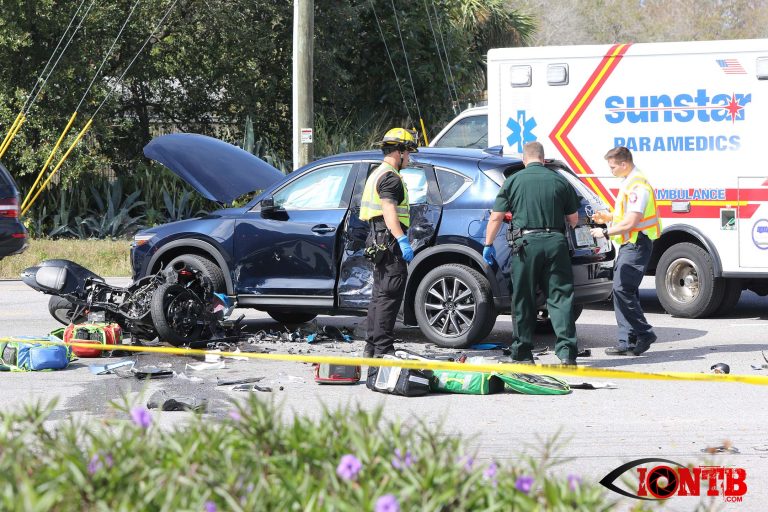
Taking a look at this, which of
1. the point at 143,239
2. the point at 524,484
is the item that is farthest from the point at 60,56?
the point at 524,484

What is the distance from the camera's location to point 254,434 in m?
3.36

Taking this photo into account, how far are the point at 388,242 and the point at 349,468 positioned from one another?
5.18 metres

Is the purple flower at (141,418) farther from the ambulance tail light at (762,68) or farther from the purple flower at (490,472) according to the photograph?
the ambulance tail light at (762,68)

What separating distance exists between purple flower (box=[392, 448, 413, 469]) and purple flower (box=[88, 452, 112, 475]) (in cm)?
76

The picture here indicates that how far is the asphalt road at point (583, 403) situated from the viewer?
19.3ft

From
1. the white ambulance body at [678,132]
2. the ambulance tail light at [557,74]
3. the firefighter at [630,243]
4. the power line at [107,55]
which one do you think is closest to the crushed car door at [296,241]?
the firefighter at [630,243]

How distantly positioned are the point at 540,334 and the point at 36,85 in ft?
39.2

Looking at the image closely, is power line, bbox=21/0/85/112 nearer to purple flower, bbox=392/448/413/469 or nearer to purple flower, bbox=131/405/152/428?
purple flower, bbox=131/405/152/428

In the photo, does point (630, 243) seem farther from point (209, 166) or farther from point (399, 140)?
point (209, 166)

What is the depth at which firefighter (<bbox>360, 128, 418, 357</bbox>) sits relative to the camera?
8.12m

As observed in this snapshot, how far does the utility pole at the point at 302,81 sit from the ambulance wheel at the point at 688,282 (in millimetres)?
6038

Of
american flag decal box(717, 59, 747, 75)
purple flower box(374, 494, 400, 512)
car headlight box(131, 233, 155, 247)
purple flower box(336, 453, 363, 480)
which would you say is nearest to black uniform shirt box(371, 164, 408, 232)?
car headlight box(131, 233, 155, 247)

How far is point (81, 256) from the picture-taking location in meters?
16.9

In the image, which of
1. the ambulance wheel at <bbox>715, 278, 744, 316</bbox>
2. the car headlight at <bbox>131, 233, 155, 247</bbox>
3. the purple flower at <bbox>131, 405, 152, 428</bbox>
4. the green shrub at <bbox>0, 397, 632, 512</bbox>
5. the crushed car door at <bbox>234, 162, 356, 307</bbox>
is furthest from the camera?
the ambulance wheel at <bbox>715, 278, 744, 316</bbox>
